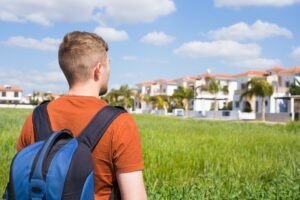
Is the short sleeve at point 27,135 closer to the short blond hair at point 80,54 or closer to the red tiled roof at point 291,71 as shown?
the short blond hair at point 80,54

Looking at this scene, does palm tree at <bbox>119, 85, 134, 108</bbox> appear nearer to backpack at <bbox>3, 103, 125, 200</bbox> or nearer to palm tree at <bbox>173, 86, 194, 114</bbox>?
palm tree at <bbox>173, 86, 194, 114</bbox>

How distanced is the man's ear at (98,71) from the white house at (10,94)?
4595 inches

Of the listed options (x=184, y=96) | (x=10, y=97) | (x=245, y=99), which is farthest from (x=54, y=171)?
(x=10, y=97)

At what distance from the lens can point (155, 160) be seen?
7637 mm

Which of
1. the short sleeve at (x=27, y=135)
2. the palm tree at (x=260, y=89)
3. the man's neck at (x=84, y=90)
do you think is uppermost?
the palm tree at (x=260, y=89)

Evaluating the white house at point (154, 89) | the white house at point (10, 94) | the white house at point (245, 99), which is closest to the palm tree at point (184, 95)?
the white house at point (245, 99)

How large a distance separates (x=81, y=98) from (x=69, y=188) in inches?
17.1

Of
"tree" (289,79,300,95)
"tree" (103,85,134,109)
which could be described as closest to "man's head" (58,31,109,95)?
"tree" (289,79,300,95)

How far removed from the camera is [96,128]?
196 cm

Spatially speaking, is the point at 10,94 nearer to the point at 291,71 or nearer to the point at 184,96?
the point at 184,96

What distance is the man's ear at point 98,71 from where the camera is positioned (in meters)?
2.05

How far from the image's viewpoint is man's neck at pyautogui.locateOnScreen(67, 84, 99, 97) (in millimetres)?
2066

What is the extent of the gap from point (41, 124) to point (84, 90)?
9.6 inches

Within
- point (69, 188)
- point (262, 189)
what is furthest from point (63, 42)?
point (262, 189)
